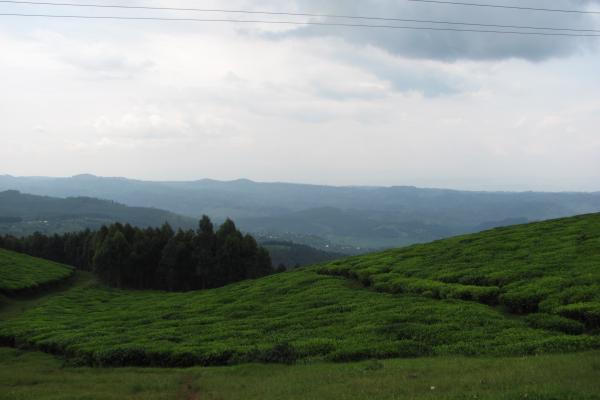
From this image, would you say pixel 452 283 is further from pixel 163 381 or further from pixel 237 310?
pixel 163 381

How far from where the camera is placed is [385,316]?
24844 mm

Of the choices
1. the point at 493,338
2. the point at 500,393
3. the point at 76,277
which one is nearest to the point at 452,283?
the point at 493,338

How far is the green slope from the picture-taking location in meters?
20.2

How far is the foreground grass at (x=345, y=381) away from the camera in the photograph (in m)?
13.3

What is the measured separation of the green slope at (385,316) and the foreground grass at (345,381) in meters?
1.80

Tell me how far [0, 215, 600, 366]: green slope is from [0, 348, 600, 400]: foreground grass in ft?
5.90

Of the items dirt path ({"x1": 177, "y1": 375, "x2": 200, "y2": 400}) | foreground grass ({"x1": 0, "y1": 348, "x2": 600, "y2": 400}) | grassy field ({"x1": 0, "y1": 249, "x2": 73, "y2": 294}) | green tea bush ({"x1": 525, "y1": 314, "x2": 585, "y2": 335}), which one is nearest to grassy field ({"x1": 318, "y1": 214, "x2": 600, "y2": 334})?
green tea bush ({"x1": 525, "y1": 314, "x2": 585, "y2": 335})

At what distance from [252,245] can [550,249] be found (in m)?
58.5

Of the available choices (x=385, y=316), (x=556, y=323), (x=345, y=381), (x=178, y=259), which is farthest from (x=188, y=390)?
(x=178, y=259)

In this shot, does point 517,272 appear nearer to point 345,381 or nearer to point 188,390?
point 345,381

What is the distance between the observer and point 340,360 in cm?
1947

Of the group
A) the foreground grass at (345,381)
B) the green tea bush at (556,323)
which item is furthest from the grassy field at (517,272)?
the foreground grass at (345,381)

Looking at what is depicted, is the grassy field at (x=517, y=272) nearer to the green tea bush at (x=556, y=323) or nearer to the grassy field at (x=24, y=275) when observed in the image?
the green tea bush at (x=556, y=323)

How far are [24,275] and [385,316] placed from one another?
58.1 metres
